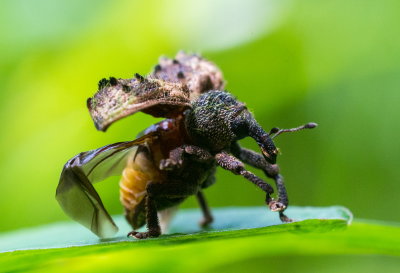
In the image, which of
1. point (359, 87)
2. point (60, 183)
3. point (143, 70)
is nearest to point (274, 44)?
point (359, 87)

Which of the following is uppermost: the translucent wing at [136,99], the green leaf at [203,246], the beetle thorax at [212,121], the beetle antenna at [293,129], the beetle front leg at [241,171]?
the translucent wing at [136,99]

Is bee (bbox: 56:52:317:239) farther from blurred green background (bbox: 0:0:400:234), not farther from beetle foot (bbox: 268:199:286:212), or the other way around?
blurred green background (bbox: 0:0:400:234)

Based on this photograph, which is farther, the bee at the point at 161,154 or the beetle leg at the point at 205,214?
the beetle leg at the point at 205,214

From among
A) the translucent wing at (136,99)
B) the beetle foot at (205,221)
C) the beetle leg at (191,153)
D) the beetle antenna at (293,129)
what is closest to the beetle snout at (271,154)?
the beetle antenna at (293,129)

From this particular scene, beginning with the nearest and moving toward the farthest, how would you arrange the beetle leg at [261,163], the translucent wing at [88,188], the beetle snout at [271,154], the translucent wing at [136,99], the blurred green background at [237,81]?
the translucent wing at [136,99] < the translucent wing at [88,188] < the beetle snout at [271,154] < the beetle leg at [261,163] < the blurred green background at [237,81]

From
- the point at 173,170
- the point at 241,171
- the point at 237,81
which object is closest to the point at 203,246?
the point at 241,171

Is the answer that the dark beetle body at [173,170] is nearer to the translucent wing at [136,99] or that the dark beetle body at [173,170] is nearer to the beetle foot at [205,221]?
the translucent wing at [136,99]

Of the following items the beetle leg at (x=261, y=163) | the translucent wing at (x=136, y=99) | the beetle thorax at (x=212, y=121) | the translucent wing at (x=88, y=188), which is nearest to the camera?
the translucent wing at (x=136, y=99)

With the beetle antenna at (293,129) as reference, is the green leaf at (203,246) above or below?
below
